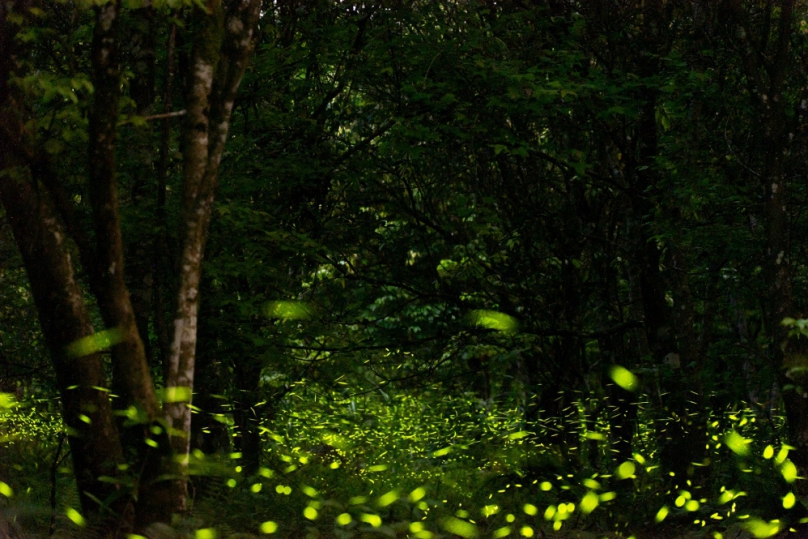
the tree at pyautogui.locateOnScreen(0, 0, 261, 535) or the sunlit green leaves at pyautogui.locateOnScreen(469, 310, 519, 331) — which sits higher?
the tree at pyautogui.locateOnScreen(0, 0, 261, 535)

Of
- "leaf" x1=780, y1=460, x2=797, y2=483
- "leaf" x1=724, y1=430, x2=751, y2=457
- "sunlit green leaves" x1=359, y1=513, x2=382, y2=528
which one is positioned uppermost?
"sunlit green leaves" x1=359, y1=513, x2=382, y2=528

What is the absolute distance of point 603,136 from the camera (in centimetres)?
1007

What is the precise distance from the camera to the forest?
198 inches

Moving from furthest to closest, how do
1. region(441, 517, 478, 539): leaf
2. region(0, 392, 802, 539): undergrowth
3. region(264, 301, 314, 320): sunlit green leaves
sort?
region(264, 301, 314, 320): sunlit green leaves, region(0, 392, 802, 539): undergrowth, region(441, 517, 478, 539): leaf

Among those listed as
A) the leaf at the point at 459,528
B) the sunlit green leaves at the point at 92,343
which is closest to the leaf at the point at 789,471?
the leaf at the point at 459,528

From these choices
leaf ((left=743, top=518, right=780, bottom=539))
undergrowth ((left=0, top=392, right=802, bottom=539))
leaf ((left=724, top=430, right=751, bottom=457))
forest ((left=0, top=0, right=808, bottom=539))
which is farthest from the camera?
leaf ((left=724, top=430, right=751, bottom=457))

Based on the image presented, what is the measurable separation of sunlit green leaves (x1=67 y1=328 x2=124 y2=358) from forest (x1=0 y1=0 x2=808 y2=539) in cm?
2

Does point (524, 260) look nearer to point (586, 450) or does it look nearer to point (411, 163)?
point (411, 163)

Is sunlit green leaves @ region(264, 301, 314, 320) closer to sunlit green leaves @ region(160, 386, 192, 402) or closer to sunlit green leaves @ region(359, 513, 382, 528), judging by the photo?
sunlit green leaves @ region(160, 386, 192, 402)

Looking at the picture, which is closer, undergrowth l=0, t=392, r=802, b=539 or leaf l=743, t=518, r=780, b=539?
undergrowth l=0, t=392, r=802, b=539

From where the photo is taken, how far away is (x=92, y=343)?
4949 millimetres

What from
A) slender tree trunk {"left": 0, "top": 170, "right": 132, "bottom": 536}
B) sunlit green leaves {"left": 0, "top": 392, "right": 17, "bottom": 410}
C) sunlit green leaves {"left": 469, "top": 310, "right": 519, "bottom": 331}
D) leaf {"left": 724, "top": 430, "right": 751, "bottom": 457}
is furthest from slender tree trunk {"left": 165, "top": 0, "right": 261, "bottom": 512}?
sunlit green leaves {"left": 469, "top": 310, "right": 519, "bottom": 331}

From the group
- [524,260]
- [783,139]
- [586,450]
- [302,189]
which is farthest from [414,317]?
[783,139]

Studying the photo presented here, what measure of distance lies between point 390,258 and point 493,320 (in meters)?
1.78
